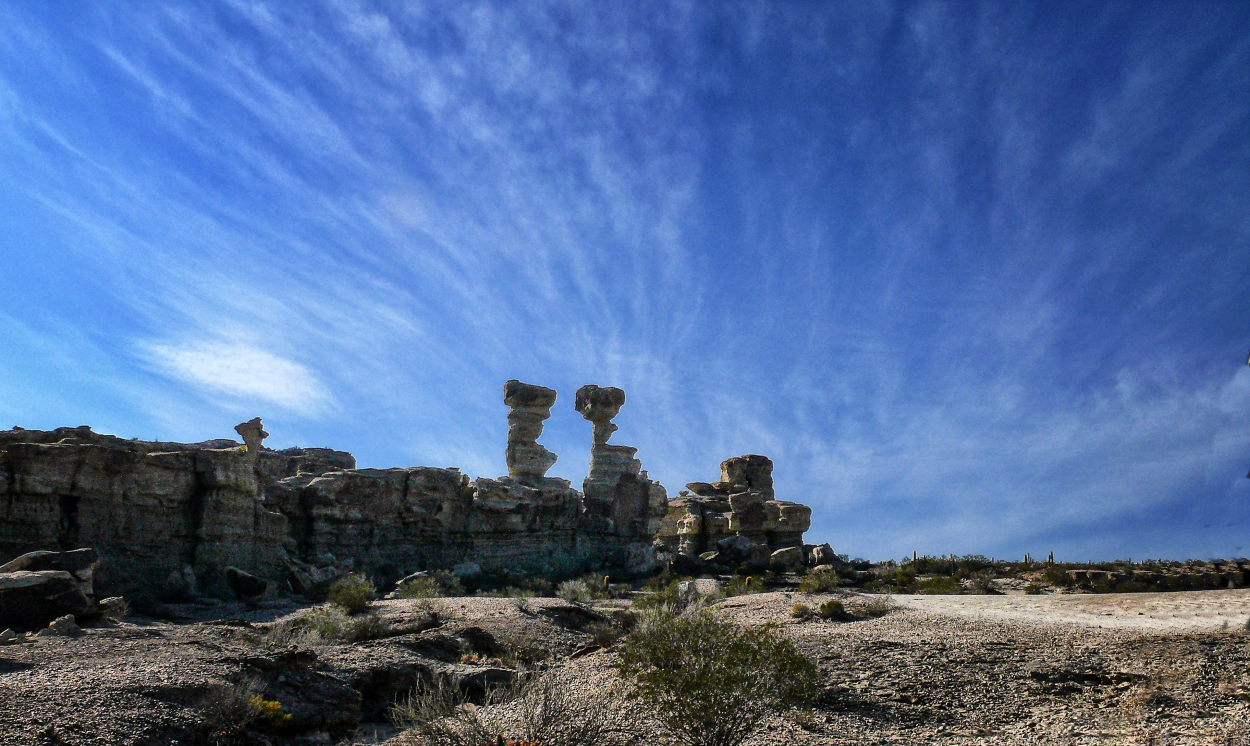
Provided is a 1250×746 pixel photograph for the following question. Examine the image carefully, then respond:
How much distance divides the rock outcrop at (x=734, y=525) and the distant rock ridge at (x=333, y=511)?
0.08 metres

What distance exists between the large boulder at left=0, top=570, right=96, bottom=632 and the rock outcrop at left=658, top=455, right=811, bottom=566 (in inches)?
822

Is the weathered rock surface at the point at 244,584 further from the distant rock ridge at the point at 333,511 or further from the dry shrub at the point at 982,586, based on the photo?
the dry shrub at the point at 982,586

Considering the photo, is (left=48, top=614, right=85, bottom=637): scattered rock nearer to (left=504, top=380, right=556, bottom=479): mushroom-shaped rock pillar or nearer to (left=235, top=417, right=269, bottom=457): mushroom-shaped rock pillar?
(left=235, top=417, right=269, bottom=457): mushroom-shaped rock pillar

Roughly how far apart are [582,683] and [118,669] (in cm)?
540

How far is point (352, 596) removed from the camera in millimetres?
16641

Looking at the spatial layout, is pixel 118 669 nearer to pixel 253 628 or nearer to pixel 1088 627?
pixel 253 628

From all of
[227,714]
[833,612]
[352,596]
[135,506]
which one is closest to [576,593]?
[352,596]

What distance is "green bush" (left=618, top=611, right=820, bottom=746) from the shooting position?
8.30m

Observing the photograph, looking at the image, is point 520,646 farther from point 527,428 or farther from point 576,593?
point 527,428

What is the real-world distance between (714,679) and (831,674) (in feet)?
10.3

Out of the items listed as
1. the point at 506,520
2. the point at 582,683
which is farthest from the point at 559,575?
the point at 582,683

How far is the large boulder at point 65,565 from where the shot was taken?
42.3 feet

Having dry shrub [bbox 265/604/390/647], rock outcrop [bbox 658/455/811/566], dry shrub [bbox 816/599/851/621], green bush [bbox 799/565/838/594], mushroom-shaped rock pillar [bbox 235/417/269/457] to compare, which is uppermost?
mushroom-shaped rock pillar [bbox 235/417/269/457]

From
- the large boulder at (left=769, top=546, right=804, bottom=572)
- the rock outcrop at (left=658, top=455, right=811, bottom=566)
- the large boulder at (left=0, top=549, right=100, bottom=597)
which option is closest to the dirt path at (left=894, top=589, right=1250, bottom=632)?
the large boulder at (left=769, top=546, right=804, bottom=572)
